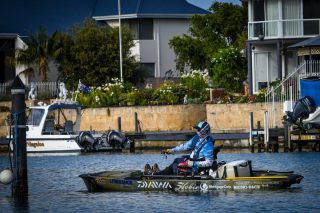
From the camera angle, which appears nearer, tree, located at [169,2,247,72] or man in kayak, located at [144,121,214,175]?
A: man in kayak, located at [144,121,214,175]

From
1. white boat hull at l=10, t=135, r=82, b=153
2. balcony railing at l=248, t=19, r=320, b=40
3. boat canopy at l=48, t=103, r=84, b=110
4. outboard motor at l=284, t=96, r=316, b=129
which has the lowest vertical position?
white boat hull at l=10, t=135, r=82, b=153

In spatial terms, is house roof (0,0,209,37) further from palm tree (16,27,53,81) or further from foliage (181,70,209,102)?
foliage (181,70,209,102)

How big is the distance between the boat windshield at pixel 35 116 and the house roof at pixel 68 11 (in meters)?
25.7

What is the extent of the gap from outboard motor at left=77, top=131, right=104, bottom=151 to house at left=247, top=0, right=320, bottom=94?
43.9 feet

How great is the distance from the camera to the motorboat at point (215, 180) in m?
38.9

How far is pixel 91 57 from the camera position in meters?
83.6

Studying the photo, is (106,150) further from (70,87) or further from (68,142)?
(70,87)

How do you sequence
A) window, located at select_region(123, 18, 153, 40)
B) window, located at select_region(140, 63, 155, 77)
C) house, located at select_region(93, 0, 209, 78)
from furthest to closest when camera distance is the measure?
window, located at select_region(123, 18, 153, 40) < house, located at select_region(93, 0, 209, 78) < window, located at select_region(140, 63, 155, 77)

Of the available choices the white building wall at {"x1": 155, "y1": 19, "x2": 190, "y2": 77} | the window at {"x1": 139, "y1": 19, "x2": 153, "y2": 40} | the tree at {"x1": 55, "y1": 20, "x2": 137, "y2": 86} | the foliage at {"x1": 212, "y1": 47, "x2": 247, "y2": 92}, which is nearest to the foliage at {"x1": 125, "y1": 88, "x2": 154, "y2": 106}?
the foliage at {"x1": 212, "y1": 47, "x2": 247, "y2": 92}

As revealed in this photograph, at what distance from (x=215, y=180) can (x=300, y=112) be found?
22.4m

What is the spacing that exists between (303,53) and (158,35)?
22.2 m

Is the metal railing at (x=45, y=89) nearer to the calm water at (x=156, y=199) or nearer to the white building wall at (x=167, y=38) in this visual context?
the white building wall at (x=167, y=38)

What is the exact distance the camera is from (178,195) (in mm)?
39656

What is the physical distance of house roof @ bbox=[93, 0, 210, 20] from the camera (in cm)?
9044
